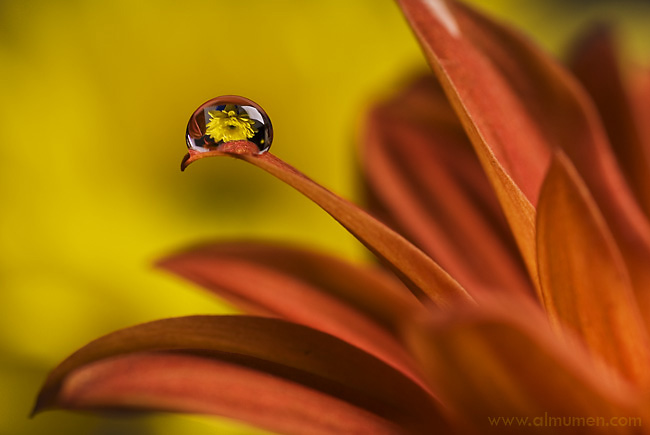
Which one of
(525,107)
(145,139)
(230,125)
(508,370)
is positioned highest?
(145,139)

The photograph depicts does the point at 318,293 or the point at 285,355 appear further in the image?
the point at 318,293

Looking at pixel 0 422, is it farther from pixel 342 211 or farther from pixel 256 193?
pixel 342 211

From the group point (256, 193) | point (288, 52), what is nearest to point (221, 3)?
point (288, 52)

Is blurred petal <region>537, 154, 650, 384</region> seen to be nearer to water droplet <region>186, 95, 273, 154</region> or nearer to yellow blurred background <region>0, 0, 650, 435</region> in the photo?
water droplet <region>186, 95, 273, 154</region>

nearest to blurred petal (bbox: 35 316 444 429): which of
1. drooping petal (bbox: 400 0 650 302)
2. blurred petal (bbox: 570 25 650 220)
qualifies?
drooping petal (bbox: 400 0 650 302)

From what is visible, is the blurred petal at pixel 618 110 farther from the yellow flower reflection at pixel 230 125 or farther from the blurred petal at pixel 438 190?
the yellow flower reflection at pixel 230 125

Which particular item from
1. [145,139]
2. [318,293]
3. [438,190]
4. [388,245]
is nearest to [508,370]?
[388,245]

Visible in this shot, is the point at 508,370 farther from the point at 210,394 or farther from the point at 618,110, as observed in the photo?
the point at 618,110

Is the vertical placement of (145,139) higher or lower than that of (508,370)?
higher
